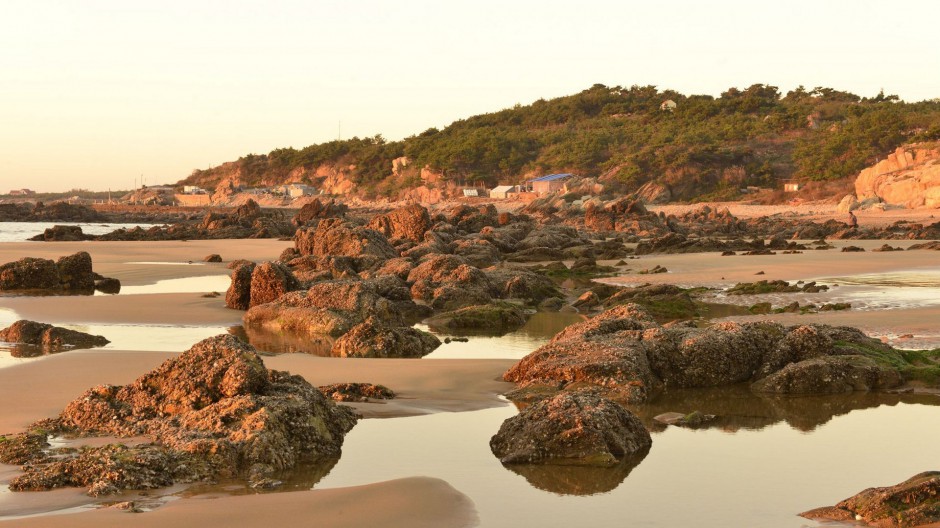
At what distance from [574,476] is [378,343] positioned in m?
5.78

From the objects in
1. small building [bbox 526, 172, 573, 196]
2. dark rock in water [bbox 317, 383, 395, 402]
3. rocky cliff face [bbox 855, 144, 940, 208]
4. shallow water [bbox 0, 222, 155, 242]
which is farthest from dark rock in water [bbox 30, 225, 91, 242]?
small building [bbox 526, 172, 573, 196]

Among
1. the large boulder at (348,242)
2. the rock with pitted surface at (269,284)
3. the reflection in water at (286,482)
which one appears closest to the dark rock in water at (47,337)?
the rock with pitted surface at (269,284)

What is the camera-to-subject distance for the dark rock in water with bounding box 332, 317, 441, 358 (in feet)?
40.7

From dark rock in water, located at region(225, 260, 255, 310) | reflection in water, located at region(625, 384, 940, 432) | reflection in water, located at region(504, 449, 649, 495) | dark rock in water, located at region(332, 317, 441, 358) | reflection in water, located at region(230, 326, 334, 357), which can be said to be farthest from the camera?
dark rock in water, located at region(225, 260, 255, 310)

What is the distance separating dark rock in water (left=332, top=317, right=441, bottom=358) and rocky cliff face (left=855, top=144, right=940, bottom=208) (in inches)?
1777

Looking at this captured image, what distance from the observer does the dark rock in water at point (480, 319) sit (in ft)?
51.4

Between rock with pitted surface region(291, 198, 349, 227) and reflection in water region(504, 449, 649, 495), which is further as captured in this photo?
rock with pitted surface region(291, 198, 349, 227)

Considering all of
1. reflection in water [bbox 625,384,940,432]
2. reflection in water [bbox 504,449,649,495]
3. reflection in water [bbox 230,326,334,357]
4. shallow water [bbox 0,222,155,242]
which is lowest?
shallow water [bbox 0,222,155,242]

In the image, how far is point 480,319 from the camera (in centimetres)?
1574

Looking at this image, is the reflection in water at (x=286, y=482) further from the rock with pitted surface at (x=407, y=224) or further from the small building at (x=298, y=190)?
the small building at (x=298, y=190)

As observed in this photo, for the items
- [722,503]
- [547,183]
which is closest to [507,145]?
[547,183]

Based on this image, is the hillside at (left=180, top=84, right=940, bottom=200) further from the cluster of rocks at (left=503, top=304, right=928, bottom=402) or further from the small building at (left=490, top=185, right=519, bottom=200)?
the cluster of rocks at (left=503, top=304, right=928, bottom=402)

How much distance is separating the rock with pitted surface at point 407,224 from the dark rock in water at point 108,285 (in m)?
11.9

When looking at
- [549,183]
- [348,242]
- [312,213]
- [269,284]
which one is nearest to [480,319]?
[269,284]
